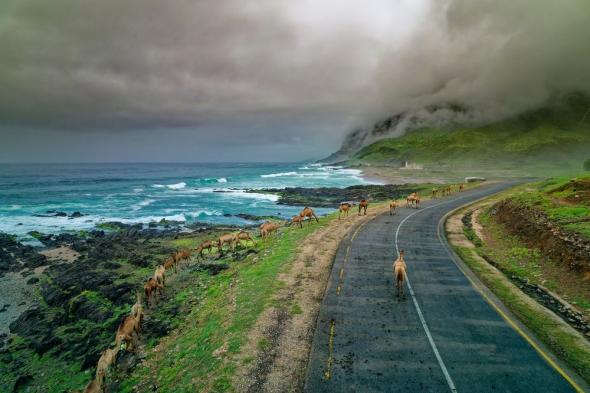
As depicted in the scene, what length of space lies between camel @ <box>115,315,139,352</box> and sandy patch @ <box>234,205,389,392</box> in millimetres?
6107

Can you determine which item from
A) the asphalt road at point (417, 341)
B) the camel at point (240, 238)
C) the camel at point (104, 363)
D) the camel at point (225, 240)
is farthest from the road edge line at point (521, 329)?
the camel at point (225, 240)

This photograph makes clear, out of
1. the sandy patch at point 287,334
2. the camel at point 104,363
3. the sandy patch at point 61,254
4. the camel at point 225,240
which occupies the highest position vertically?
the sandy patch at point 287,334

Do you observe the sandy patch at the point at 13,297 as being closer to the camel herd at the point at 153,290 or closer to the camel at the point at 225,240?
the camel herd at the point at 153,290

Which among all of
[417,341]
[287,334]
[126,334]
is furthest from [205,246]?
[417,341]

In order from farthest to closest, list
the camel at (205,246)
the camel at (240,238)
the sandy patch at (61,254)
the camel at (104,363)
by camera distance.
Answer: the sandy patch at (61,254) < the camel at (240,238) < the camel at (205,246) < the camel at (104,363)

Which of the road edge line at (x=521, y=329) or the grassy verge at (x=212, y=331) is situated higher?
the road edge line at (x=521, y=329)

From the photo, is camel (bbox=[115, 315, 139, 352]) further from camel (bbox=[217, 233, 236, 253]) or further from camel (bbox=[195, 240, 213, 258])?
camel (bbox=[217, 233, 236, 253])

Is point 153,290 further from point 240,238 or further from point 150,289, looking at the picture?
point 240,238

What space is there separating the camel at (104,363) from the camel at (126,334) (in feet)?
2.62

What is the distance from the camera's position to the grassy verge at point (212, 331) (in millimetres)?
12875

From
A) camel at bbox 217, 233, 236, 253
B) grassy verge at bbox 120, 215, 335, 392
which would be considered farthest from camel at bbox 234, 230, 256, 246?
grassy verge at bbox 120, 215, 335, 392

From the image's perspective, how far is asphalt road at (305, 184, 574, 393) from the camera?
11648 millimetres

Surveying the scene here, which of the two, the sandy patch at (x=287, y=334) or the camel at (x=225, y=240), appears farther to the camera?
the camel at (x=225, y=240)

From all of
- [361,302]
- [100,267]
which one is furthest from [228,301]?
[100,267]
